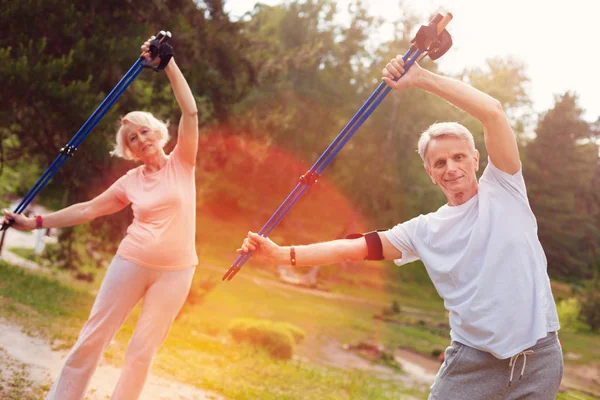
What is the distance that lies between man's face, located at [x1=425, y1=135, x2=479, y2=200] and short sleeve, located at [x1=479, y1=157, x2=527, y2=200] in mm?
80

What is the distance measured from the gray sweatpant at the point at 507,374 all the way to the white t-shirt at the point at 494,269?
6 centimetres

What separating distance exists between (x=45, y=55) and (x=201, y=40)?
3111mm

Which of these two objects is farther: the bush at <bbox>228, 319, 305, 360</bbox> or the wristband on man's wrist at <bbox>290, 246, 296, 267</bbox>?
the bush at <bbox>228, 319, 305, 360</bbox>

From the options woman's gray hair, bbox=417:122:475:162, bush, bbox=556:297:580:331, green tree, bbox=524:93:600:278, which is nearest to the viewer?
woman's gray hair, bbox=417:122:475:162

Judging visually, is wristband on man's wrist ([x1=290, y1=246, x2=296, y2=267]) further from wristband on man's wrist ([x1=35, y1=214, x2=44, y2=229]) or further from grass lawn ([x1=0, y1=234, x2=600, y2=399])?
grass lawn ([x1=0, y1=234, x2=600, y2=399])

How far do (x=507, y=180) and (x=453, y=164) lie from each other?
0.74 ft

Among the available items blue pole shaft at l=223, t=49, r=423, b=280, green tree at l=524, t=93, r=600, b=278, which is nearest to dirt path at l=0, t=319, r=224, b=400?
blue pole shaft at l=223, t=49, r=423, b=280

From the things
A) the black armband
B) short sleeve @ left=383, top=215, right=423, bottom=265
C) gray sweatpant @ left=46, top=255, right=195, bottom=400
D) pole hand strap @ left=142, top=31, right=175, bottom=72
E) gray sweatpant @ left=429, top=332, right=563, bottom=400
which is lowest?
gray sweatpant @ left=46, top=255, right=195, bottom=400

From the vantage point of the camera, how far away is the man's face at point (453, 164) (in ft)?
7.81

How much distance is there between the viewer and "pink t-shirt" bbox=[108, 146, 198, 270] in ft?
11.0

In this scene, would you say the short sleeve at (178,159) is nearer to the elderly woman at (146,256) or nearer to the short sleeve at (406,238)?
the elderly woman at (146,256)

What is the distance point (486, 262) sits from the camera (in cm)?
220

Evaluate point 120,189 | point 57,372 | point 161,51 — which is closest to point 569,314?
point 57,372

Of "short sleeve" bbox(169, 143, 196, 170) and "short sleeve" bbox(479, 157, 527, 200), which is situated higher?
"short sleeve" bbox(479, 157, 527, 200)
